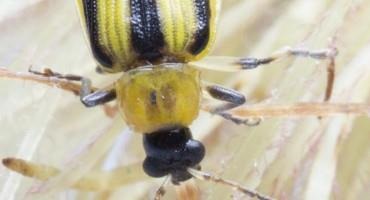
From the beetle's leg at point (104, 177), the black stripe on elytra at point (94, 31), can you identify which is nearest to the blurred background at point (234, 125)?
the beetle's leg at point (104, 177)

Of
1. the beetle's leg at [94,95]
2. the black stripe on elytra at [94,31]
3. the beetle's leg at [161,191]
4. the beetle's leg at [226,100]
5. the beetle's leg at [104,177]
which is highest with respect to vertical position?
the black stripe on elytra at [94,31]

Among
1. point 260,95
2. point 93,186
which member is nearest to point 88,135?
point 93,186

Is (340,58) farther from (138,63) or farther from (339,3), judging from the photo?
(138,63)

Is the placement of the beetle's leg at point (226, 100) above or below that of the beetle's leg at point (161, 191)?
above

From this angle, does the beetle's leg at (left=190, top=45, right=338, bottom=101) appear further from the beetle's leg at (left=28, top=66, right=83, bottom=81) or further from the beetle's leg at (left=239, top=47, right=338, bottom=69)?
the beetle's leg at (left=28, top=66, right=83, bottom=81)

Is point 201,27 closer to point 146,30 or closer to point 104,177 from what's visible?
point 146,30

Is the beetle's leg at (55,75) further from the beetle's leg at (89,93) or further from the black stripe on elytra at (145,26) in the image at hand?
the black stripe on elytra at (145,26)
